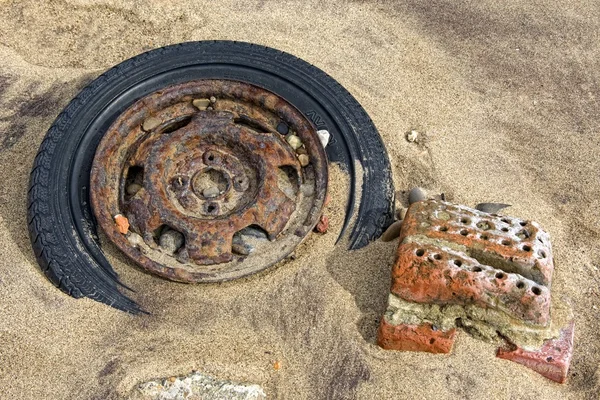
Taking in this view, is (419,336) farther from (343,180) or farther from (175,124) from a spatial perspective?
(175,124)

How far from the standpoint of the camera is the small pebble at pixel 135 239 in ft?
10.7

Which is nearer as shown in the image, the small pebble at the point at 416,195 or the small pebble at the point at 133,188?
the small pebble at the point at 133,188

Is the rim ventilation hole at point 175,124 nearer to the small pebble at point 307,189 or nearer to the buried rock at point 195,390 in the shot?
the small pebble at point 307,189

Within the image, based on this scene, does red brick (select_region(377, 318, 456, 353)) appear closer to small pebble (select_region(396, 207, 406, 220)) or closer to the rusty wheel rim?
the rusty wheel rim

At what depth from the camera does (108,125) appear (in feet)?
11.6

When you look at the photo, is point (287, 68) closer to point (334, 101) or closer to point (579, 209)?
point (334, 101)

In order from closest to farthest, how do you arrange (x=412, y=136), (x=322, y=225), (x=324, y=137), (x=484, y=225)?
(x=484, y=225), (x=322, y=225), (x=324, y=137), (x=412, y=136)

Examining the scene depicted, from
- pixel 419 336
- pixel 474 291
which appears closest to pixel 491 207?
pixel 474 291

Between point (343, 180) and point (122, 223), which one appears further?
point (343, 180)

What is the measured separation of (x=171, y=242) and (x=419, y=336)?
1.37 metres

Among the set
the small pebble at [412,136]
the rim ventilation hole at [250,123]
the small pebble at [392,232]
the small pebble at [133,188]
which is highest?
the small pebble at [412,136]

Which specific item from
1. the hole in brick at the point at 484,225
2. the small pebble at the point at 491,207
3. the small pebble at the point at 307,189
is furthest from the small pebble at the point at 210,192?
the small pebble at the point at 491,207

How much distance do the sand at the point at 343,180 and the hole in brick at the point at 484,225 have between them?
495mm

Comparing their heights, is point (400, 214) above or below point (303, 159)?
below
